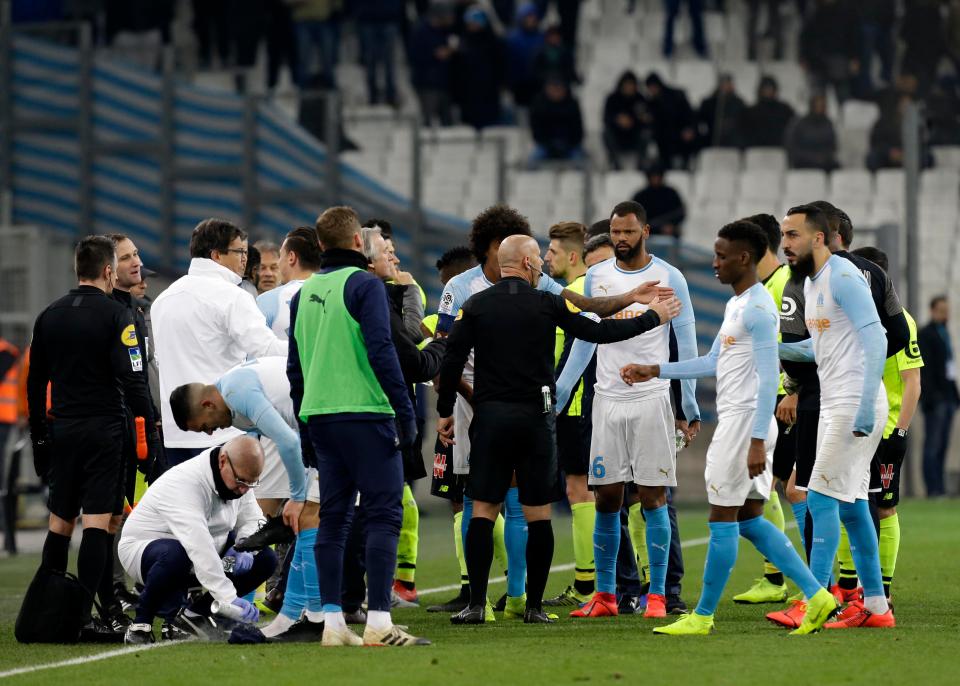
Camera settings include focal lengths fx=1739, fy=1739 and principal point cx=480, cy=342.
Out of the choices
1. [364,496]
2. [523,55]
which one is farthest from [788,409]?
[523,55]

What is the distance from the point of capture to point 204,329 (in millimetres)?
9500

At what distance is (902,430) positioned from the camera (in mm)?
9484

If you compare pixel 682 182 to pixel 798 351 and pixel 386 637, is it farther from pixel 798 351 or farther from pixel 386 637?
pixel 386 637

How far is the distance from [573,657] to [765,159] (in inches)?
671

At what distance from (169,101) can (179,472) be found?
12.2m

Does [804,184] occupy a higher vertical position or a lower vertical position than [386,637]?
higher

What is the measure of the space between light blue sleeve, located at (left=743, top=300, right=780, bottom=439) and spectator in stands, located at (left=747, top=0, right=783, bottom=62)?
1903 centimetres

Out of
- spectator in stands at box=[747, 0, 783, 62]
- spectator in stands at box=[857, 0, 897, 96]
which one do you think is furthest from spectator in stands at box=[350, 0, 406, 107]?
spectator in stands at box=[857, 0, 897, 96]

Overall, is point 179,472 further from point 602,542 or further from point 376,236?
point 602,542

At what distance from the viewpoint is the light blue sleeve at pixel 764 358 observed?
27.6 feet

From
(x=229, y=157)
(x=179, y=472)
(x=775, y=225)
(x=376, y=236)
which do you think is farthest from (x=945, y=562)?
(x=229, y=157)

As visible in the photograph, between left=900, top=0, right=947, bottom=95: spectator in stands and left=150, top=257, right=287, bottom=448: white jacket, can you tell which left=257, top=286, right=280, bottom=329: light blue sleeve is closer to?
left=150, top=257, right=287, bottom=448: white jacket

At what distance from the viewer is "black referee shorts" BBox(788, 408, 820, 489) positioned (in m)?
9.42

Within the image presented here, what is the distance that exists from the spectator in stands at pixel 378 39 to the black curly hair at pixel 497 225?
50.3 feet
